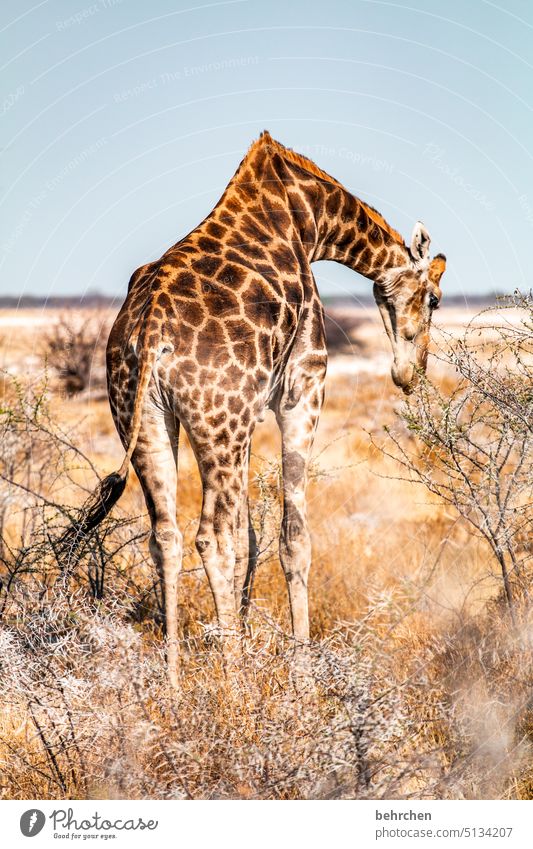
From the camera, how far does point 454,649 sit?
566 cm

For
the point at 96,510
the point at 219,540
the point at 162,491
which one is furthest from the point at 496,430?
the point at 96,510

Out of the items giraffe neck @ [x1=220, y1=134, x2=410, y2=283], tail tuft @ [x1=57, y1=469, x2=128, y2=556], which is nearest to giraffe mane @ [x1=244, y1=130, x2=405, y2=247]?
giraffe neck @ [x1=220, y1=134, x2=410, y2=283]

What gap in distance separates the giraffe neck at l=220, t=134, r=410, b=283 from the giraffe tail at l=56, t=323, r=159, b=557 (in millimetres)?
1464

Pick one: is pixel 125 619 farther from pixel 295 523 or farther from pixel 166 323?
pixel 166 323

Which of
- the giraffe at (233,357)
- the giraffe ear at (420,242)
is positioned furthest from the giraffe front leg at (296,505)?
the giraffe ear at (420,242)

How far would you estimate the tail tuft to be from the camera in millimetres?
5562

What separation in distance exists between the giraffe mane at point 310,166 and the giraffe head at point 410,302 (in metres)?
0.18

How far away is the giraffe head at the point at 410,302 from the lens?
7.05 meters

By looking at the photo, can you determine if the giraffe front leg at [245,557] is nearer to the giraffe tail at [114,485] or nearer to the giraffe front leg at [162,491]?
the giraffe front leg at [162,491]

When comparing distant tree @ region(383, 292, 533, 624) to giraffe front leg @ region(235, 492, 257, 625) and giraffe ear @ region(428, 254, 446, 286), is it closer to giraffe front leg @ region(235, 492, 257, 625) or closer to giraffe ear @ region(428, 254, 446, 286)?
giraffe front leg @ region(235, 492, 257, 625)

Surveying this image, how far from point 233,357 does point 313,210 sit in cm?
179

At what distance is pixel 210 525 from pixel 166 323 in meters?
1.14

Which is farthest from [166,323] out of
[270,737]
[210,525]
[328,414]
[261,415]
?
[328,414]

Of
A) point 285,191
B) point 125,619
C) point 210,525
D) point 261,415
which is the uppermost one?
point 285,191
